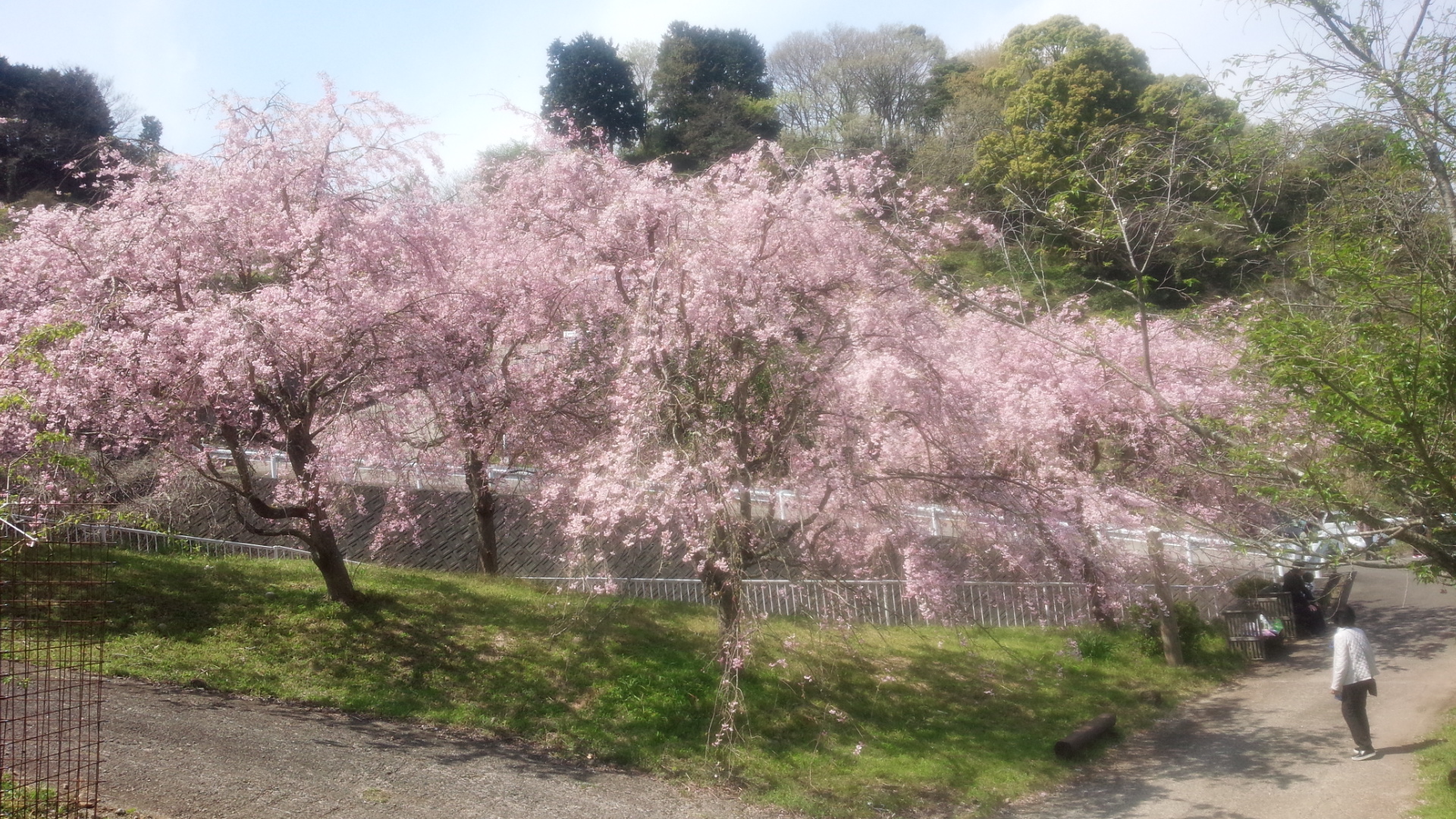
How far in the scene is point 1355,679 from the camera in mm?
8609

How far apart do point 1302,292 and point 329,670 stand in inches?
427

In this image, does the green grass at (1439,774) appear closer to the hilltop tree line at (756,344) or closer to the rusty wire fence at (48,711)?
the hilltop tree line at (756,344)

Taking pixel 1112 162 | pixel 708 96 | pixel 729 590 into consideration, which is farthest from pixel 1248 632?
pixel 708 96

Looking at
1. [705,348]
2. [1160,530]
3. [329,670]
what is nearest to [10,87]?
[329,670]

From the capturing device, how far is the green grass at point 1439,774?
7209mm

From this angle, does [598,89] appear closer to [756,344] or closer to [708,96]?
[708,96]

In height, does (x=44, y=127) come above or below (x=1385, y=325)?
above

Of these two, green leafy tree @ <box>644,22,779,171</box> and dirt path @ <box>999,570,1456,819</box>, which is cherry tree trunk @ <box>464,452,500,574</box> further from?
green leafy tree @ <box>644,22,779,171</box>

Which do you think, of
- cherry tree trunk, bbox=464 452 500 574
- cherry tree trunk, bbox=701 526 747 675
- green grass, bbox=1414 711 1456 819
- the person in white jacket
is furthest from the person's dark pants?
cherry tree trunk, bbox=464 452 500 574

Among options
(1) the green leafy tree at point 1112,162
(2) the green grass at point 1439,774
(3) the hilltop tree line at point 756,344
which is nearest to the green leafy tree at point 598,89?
(1) the green leafy tree at point 1112,162

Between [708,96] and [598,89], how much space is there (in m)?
4.07

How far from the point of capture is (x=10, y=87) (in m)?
25.3

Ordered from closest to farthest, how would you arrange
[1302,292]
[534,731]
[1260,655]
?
[534,731], [1302,292], [1260,655]

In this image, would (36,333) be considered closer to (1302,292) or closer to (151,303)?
(151,303)
